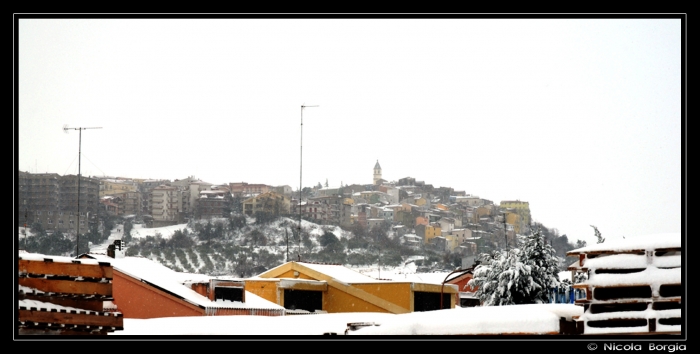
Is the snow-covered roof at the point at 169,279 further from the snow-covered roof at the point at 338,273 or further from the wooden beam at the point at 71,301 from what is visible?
the wooden beam at the point at 71,301

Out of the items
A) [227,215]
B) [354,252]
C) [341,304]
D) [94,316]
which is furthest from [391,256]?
[94,316]

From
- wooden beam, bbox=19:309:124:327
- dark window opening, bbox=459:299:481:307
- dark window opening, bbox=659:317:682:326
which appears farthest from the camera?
dark window opening, bbox=459:299:481:307

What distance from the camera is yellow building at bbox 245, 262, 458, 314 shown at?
32.1 m

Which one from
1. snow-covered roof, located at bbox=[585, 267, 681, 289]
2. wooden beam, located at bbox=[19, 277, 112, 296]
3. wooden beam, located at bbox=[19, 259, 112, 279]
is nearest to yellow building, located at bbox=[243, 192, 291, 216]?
wooden beam, located at bbox=[19, 277, 112, 296]

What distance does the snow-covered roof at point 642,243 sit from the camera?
9.62m

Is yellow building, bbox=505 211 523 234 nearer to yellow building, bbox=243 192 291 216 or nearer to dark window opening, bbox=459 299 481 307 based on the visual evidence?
yellow building, bbox=243 192 291 216

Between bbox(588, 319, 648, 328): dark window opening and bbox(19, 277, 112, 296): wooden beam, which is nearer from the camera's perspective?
bbox(588, 319, 648, 328): dark window opening

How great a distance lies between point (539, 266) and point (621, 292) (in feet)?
92.5

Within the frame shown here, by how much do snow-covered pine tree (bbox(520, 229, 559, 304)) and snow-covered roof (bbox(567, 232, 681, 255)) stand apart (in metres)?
23.7

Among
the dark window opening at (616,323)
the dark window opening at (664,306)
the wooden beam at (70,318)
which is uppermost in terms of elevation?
the dark window opening at (664,306)

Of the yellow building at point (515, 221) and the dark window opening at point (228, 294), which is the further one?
the yellow building at point (515, 221)

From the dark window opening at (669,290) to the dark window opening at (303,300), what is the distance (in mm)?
23800

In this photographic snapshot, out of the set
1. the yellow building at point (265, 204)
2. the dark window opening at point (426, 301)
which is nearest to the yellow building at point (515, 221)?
the yellow building at point (265, 204)
